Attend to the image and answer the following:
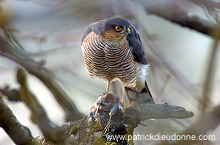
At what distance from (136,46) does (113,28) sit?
0.64 metres

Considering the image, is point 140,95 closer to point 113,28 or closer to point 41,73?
point 113,28

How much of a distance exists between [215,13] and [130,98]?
2.89m

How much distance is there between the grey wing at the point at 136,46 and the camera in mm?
5082

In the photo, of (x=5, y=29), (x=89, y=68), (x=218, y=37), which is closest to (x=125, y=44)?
(x=89, y=68)

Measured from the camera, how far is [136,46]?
5133 millimetres

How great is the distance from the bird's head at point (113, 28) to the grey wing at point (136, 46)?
0.74ft

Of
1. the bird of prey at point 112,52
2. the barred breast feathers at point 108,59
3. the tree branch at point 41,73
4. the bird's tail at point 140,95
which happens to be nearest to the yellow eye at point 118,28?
the bird of prey at point 112,52

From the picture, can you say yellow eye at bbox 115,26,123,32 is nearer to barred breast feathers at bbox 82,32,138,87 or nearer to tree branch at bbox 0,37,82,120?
barred breast feathers at bbox 82,32,138,87

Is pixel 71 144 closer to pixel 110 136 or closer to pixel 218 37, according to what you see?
pixel 110 136

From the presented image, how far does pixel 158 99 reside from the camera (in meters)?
4.86

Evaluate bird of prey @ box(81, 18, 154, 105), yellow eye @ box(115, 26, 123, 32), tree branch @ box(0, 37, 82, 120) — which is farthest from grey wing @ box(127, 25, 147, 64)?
tree branch @ box(0, 37, 82, 120)

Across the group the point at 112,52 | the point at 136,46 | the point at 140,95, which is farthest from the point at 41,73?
the point at 140,95

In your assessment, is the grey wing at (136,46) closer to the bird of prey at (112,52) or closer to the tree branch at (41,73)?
the bird of prey at (112,52)

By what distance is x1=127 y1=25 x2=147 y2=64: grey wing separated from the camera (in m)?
5.08
